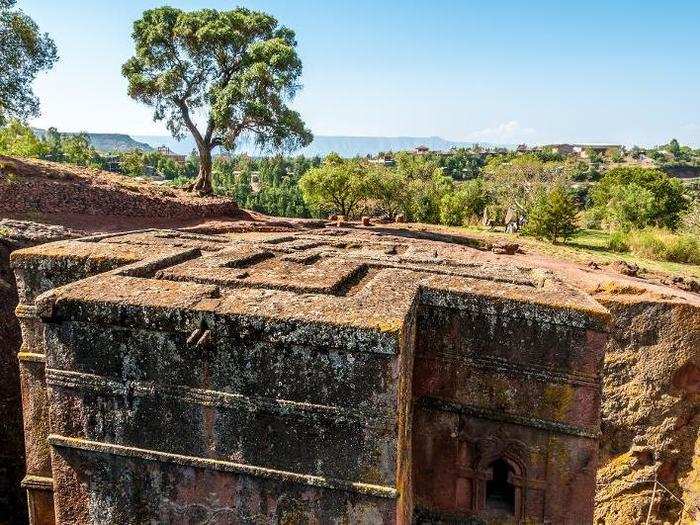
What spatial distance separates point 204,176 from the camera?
2812 cm

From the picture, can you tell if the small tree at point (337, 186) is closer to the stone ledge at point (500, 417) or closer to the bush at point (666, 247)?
the bush at point (666, 247)

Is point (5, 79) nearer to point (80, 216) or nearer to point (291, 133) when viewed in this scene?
point (80, 216)

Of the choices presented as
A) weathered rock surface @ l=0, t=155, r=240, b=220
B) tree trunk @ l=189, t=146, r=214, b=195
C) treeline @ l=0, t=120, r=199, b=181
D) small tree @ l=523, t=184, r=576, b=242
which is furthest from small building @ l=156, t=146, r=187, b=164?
small tree @ l=523, t=184, r=576, b=242

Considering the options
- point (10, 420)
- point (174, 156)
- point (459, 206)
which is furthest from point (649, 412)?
point (174, 156)

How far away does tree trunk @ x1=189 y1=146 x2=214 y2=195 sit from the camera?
27719 millimetres

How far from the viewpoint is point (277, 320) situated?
4727mm

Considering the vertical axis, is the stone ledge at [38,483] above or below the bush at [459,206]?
below

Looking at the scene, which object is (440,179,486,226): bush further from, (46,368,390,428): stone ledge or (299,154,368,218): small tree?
(46,368,390,428): stone ledge

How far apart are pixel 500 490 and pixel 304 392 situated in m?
3.61

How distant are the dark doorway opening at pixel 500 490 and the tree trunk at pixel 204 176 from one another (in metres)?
23.4

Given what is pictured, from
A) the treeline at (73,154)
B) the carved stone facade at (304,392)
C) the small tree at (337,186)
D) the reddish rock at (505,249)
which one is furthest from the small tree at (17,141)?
the carved stone facade at (304,392)

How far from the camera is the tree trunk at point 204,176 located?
27719mm

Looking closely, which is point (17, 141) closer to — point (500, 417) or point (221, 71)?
point (221, 71)

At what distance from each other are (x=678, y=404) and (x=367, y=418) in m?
9.76
